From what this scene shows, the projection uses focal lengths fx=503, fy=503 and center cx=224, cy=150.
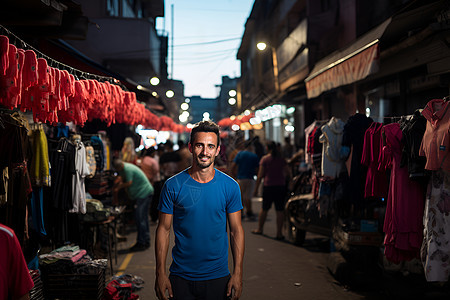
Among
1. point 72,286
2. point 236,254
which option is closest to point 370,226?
point 236,254

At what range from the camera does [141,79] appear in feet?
100

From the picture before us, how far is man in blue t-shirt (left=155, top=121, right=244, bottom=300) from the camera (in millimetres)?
3980

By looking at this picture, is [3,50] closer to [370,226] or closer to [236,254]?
[236,254]

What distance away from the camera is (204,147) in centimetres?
421

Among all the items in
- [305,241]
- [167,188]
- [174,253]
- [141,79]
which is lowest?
[305,241]

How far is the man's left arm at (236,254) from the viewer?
402 cm

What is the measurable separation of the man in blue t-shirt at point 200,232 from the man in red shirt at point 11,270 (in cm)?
114

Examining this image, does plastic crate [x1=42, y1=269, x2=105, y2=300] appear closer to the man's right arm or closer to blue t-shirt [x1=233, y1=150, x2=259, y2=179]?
the man's right arm

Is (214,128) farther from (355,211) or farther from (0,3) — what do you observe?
(355,211)

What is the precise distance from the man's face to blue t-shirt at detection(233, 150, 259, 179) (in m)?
9.99

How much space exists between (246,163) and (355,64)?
575cm

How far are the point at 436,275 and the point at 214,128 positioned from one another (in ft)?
9.67

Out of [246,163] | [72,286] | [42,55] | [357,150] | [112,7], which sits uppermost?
[112,7]

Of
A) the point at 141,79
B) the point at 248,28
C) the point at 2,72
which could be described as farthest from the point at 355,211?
A: the point at 248,28
